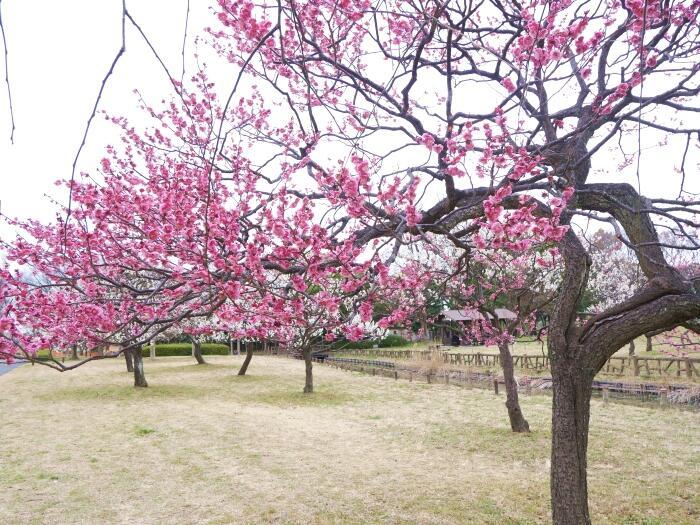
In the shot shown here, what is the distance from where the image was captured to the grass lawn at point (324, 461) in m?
5.53

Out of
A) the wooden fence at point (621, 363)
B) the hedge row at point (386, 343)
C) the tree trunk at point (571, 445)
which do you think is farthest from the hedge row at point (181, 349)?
the tree trunk at point (571, 445)

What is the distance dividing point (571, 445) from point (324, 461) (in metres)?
4.35

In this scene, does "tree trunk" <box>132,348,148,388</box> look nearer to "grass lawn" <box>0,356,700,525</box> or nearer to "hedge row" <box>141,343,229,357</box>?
"grass lawn" <box>0,356,700,525</box>

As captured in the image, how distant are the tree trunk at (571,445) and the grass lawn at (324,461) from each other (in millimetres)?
933

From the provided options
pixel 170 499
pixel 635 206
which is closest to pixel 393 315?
pixel 635 206

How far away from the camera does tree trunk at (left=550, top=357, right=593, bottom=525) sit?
13.9 feet

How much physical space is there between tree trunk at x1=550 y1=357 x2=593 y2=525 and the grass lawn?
0.93m

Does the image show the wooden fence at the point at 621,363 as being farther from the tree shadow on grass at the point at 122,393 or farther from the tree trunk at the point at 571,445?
the tree shadow on grass at the point at 122,393

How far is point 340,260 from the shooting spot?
11.9ft

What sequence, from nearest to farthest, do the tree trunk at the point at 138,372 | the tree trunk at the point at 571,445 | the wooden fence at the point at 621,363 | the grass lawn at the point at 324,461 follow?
the tree trunk at the point at 571,445, the grass lawn at the point at 324,461, the wooden fence at the point at 621,363, the tree trunk at the point at 138,372

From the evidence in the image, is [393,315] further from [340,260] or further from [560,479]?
[560,479]

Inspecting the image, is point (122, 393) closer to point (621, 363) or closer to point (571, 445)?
point (571, 445)

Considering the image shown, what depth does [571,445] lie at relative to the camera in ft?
14.0

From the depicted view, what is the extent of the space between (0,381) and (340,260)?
71.5 ft
